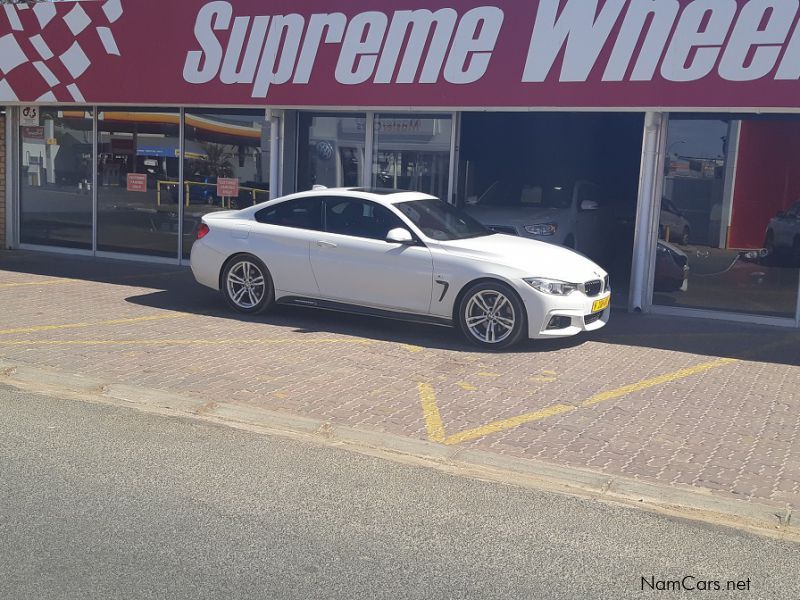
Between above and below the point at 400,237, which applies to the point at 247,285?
below

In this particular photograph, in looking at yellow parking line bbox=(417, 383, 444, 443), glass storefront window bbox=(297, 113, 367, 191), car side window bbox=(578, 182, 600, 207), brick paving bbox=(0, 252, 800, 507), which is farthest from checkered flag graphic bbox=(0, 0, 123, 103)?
yellow parking line bbox=(417, 383, 444, 443)

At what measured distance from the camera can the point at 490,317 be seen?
9625mm

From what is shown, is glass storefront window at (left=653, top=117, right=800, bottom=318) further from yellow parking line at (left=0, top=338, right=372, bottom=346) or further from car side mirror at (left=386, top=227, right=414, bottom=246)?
yellow parking line at (left=0, top=338, right=372, bottom=346)

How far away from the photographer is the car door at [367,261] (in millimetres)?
9984

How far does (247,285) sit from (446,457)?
17.4 feet

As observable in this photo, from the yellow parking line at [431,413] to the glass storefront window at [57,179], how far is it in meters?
10.5

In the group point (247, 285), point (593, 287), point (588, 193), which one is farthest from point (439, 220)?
point (588, 193)

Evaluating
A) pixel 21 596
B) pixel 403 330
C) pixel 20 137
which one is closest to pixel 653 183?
pixel 403 330

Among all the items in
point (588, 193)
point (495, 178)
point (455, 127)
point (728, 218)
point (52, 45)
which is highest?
point (52, 45)

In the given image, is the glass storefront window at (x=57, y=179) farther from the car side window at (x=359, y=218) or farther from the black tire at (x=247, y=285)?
the car side window at (x=359, y=218)

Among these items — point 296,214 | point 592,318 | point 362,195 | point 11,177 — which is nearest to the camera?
point 592,318

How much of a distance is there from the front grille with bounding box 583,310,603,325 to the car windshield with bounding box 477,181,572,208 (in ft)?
13.6

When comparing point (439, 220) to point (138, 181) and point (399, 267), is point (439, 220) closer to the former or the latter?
point (399, 267)

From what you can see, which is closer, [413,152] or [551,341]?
[551,341]
